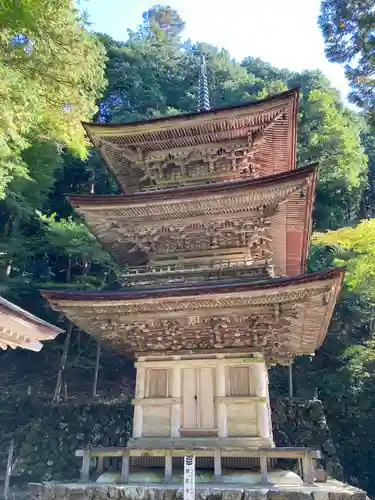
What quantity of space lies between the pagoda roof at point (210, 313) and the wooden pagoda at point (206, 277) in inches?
0.9

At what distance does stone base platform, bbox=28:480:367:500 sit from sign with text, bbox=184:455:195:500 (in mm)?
389

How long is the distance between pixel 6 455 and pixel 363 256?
594 inches

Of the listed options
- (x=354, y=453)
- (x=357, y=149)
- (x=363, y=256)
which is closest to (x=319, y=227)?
(x=357, y=149)

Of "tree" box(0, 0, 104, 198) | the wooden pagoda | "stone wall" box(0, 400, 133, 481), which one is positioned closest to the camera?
the wooden pagoda

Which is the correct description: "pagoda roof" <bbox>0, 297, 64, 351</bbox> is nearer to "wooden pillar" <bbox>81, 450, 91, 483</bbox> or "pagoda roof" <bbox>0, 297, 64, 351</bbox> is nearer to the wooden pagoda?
the wooden pagoda

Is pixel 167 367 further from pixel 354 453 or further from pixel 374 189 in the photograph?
pixel 374 189

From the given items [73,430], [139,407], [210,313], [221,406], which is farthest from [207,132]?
[73,430]

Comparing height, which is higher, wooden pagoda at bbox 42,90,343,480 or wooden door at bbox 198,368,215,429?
wooden pagoda at bbox 42,90,343,480

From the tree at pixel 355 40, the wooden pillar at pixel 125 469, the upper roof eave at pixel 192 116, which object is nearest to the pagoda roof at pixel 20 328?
the wooden pillar at pixel 125 469

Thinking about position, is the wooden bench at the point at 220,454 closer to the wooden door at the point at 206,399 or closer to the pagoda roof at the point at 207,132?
the wooden door at the point at 206,399

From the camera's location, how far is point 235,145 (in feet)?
33.7

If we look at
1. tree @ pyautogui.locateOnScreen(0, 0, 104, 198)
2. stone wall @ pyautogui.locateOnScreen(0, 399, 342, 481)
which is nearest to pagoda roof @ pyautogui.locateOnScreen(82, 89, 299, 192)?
tree @ pyautogui.locateOnScreen(0, 0, 104, 198)

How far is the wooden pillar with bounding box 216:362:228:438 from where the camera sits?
7.97 meters

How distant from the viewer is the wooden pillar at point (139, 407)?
837 centimetres
